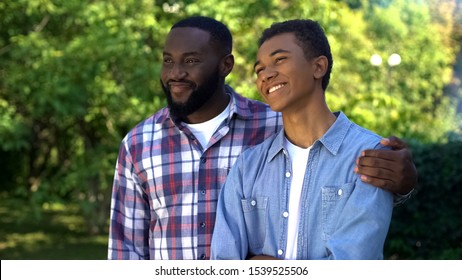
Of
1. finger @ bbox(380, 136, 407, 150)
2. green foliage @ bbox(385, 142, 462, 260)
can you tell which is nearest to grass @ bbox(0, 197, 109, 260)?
green foliage @ bbox(385, 142, 462, 260)

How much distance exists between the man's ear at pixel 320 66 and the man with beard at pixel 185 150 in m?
0.56

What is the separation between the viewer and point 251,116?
9.50ft

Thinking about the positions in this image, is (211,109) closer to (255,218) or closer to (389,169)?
(255,218)

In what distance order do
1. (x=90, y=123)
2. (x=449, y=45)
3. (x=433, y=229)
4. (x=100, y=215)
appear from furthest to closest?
1. (x=449, y=45)
2. (x=100, y=215)
3. (x=90, y=123)
4. (x=433, y=229)

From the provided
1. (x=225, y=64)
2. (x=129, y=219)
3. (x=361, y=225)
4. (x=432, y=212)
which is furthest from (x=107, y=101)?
(x=361, y=225)

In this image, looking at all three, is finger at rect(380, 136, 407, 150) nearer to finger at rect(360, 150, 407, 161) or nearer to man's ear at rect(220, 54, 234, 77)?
finger at rect(360, 150, 407, 161)

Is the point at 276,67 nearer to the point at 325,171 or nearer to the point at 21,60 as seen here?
the point at 325,171

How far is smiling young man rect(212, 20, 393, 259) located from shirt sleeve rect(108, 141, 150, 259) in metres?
0.66

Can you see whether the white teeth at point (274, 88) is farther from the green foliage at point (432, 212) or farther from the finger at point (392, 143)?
the green foliage at point (432, 212)

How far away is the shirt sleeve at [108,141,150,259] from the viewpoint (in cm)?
290

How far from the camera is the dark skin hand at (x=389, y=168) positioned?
2129 mm

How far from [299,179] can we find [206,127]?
715 millimetres
